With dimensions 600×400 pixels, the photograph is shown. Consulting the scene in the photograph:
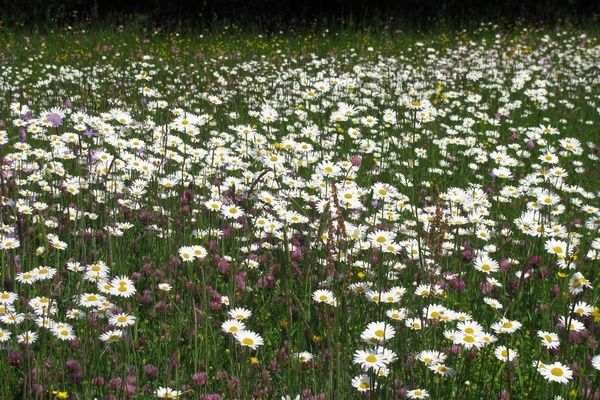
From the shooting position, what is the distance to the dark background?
45.3 ft

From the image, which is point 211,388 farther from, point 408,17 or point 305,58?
point 408,17

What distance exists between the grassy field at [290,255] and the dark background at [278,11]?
6902 millimetres

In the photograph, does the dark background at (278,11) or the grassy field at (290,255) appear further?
the dark background at (278,11)

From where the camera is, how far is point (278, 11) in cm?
1454

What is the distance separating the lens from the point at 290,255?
3.19m

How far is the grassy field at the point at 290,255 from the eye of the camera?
2.31 metres

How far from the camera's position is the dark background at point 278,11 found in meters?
13.8

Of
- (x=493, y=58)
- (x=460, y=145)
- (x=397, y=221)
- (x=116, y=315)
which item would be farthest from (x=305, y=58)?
(x=116, y=315)

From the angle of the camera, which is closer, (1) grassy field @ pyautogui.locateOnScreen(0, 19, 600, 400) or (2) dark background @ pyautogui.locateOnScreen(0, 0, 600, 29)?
(1) grassy field @ pyautogui.locateOnScreen(0, 19, 600, 400)

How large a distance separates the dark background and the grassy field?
6.90 m

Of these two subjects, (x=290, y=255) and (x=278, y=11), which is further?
(x=278, y=11)

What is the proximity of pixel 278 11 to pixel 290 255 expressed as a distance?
39.7 feet

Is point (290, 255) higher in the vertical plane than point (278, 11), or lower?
higher

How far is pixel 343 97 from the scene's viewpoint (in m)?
6.97
